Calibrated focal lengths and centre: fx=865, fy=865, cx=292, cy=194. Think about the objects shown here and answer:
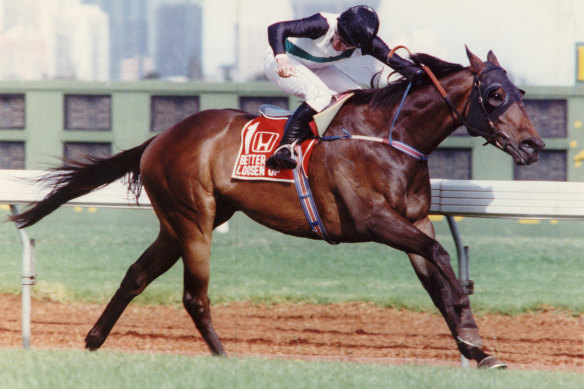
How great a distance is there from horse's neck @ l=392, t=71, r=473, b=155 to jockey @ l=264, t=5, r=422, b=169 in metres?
0.17

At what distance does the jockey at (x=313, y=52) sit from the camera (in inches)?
171

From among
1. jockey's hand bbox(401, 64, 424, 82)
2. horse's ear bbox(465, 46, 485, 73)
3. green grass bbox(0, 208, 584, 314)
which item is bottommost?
green grass bbox(0, 208, 584, 314)

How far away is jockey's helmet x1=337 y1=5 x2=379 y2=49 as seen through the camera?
4316 mm

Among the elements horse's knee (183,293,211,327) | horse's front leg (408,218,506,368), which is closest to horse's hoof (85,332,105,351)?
horse's knee (183,293,211,327)

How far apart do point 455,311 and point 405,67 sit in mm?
1250

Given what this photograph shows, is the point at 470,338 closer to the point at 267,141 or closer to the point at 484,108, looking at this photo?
the point at 484,108

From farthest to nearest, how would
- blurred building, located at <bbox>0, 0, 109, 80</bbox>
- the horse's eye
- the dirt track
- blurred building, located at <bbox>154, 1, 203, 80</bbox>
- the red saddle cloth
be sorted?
blurred building, located at <bbox>0, 0, 109, 80</bbox> → blurred building, located at <bbox>154, 1, 203, 80</bbox> → the dirt track → the red saddle cloth → the horse's eye

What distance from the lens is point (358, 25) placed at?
170 inches

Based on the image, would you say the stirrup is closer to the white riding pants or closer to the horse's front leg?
the white riding pants

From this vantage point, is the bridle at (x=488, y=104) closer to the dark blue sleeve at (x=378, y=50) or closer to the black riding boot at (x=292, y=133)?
the dark blue sleeve at (x=378, y=50)

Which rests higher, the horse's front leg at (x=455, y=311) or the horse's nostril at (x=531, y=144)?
the horse's nostril at (x=531, y=144)

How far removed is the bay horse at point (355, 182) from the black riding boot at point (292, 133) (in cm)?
12

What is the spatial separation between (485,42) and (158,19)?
265 cm

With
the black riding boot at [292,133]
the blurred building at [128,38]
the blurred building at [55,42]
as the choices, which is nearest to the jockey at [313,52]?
the black riding boot at [292,133]
